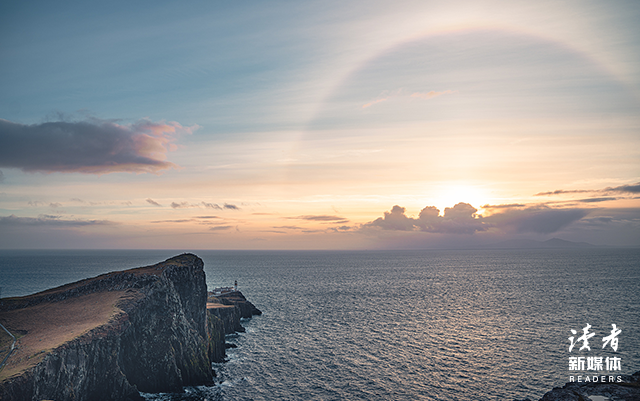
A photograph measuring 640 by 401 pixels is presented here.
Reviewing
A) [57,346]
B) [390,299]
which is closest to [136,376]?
[57,346]

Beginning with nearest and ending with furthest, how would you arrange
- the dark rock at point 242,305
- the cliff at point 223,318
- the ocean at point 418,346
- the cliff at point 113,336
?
the cliff at point 113,336
the ocean at point 418,346
the cliff at point 223,318
the dark rock at point 242,305

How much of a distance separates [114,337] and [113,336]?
0.67 feet

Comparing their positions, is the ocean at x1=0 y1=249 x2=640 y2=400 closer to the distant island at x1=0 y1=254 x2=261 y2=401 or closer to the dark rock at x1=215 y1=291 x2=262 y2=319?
the dark rock at x1=215 y1=291 x2=262 y2=319

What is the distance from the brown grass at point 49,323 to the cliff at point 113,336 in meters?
0.09

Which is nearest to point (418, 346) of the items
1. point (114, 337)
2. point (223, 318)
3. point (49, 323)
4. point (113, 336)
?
point (223, 318)

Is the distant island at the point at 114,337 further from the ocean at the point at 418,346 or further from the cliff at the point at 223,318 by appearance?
the ocean at the point at 418,346

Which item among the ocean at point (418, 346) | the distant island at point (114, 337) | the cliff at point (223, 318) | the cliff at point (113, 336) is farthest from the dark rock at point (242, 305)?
the cliff at point (113, 336)

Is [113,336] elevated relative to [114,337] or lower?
elevated

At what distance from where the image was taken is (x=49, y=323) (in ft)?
134

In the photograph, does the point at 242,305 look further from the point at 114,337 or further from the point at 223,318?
the point at 114,337

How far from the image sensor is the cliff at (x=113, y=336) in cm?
3234

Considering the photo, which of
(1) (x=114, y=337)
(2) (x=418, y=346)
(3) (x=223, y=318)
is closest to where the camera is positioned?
(1) (x=114, y=337)

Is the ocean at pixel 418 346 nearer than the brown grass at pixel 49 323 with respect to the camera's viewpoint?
No

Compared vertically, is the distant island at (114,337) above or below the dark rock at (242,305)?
above
